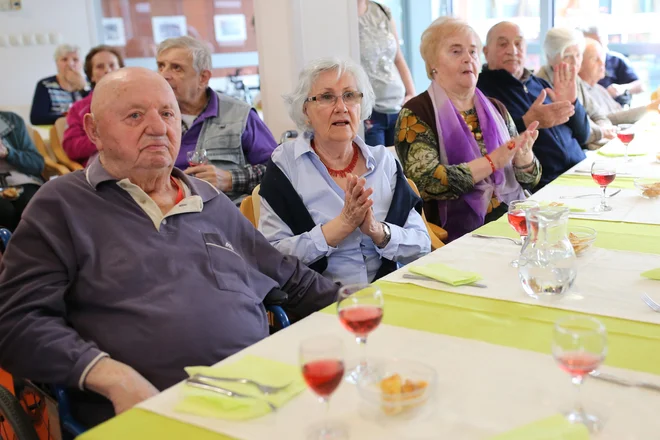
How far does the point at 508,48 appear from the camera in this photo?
4.05 m

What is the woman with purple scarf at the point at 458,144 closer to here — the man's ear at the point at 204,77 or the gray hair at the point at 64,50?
the man's ear at the point at 204,77

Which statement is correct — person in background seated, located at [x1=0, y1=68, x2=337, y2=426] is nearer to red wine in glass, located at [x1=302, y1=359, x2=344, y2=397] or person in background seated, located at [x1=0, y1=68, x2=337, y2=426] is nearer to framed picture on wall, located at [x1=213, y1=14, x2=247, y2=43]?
red wine in glass, located at [x1=302, y1=359, x2=344, y2=397]

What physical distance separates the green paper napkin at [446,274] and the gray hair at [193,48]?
1928 millimetres

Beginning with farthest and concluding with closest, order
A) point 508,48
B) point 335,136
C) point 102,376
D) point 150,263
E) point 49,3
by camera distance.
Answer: point 49,3 → point 508,48 → point 335,136 → point 150,263 → point 102,376

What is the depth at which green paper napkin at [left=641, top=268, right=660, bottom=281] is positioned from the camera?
1636mm

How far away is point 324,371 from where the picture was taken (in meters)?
1.02

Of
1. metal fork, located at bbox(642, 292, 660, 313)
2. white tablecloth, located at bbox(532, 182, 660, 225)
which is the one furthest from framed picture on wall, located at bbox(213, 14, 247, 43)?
metal fork, located at bbox(642, 292, 660, 313)

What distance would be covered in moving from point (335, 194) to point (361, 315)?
3.73 feet

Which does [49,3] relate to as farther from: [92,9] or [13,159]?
[13,159]

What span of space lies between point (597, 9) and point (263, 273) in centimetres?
608

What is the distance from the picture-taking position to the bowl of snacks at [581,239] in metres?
1.83

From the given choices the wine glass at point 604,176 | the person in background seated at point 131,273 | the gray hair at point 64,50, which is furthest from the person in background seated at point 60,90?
the wine glass at point 604,176

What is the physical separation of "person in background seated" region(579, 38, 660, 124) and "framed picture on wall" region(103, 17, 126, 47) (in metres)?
5.68

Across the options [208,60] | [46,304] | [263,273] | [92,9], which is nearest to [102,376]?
[46,304]
